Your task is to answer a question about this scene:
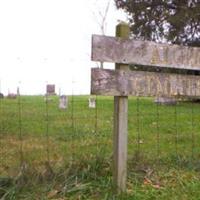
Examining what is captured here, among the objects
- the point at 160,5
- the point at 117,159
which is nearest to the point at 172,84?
the point at 117,159

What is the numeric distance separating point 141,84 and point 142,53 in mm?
360

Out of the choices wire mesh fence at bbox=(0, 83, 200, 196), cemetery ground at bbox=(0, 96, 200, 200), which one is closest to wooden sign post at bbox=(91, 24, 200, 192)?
cemetery ground at bbox=(0, 96, 200, 200)

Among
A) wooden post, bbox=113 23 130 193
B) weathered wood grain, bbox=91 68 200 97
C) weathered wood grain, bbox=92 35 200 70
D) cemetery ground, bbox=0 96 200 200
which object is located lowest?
cemetery ground, bbox=0 96 200 200

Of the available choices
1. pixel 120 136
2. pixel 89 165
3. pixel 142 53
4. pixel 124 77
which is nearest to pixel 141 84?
pixel 124 77

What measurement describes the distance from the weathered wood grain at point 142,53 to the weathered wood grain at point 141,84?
5.4 inches

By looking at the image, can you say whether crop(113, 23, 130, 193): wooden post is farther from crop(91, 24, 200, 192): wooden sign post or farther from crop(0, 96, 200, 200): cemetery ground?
crop(0, 96, 200, 200): cemetery ground

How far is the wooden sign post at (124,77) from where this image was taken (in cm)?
559

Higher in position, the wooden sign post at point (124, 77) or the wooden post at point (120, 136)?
the wooden sign post at point (124, 77)

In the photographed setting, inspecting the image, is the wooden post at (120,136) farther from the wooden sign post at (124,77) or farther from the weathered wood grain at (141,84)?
the weathered wood grain at (141,84)

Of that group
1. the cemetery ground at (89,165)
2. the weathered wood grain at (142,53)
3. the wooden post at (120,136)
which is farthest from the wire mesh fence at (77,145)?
the weathered wood grain at (142,53)

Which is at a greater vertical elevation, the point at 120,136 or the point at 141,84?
the point at 141,84

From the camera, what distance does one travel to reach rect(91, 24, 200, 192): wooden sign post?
18.4ft

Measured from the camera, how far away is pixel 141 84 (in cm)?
584

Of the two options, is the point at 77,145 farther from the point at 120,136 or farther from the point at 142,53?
the point at 142,53
